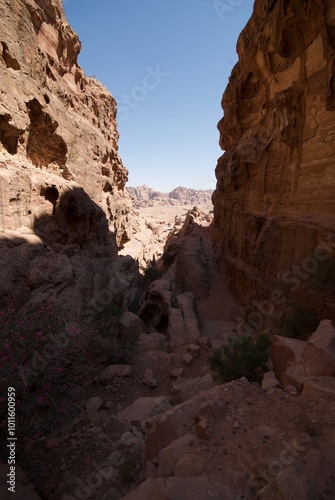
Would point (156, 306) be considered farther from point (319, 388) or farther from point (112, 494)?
point (319, 388)

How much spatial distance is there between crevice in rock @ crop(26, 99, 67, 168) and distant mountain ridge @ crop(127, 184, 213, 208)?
111442 millimetres

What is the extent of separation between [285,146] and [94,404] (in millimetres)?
12054

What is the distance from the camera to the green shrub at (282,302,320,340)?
7.29m

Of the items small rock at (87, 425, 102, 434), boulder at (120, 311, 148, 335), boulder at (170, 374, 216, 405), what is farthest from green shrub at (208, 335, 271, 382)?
boulder at (120, 311, 148, 335)

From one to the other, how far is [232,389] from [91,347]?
5.73 meters

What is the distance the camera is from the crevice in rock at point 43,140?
36.6ft

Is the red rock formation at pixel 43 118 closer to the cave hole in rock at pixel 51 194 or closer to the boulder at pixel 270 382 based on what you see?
the cave hole in rock at pixel 51 194

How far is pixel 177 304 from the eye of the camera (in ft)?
42.8

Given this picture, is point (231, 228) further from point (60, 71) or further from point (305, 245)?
point (60, 71)

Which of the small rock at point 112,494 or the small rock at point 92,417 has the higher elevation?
the small rock at point 112,494

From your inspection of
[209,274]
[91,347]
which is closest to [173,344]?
[91,347]

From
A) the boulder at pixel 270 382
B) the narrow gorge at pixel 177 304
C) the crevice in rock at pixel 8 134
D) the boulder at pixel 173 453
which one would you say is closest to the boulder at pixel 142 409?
the narrow gorge at pixel 177 304

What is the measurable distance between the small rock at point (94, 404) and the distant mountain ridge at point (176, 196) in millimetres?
120012

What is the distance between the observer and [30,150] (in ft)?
37.0
